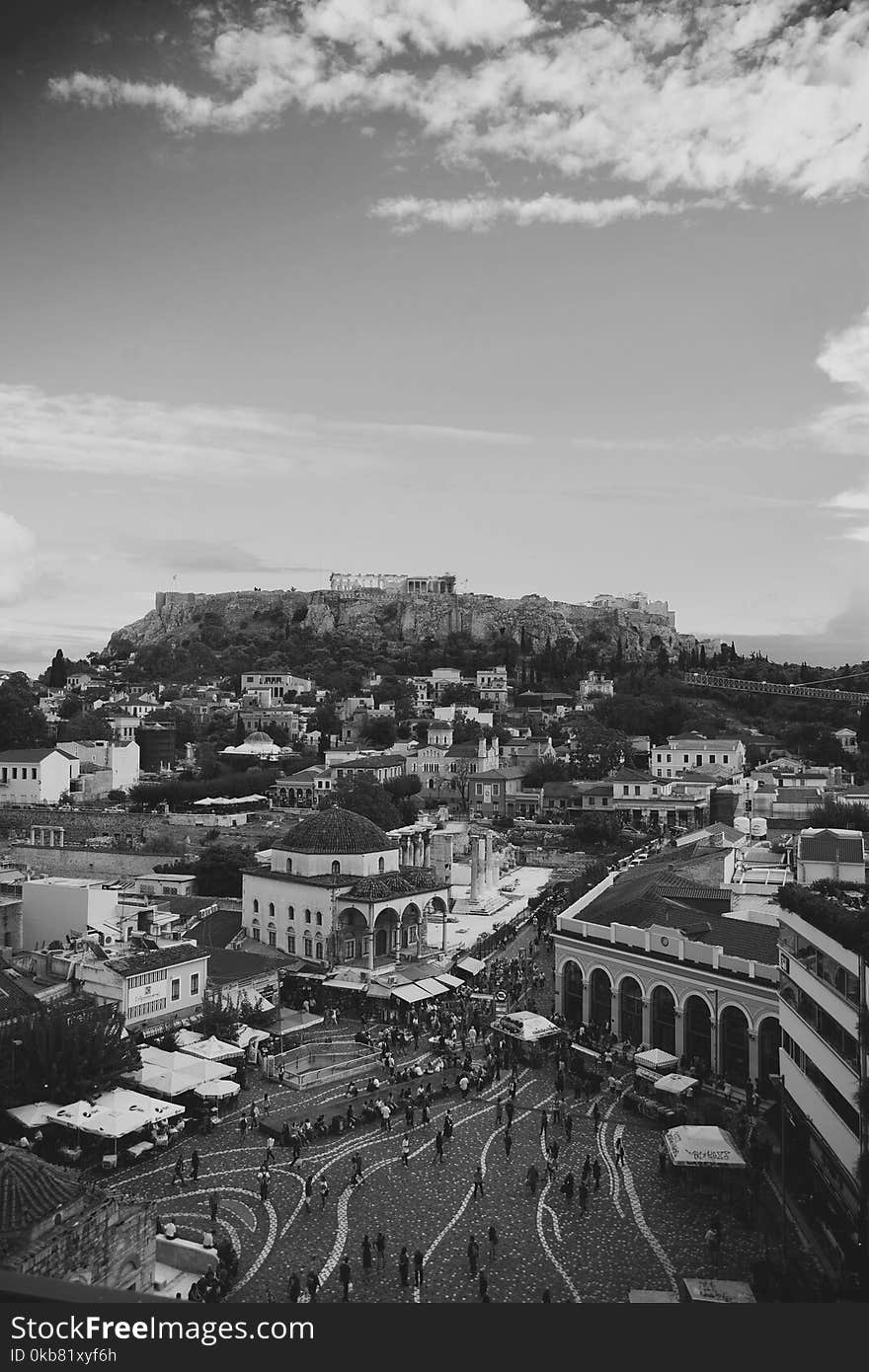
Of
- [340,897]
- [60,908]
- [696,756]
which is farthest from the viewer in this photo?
→ [696,756]

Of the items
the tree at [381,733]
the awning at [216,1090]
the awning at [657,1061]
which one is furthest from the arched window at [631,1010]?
the tree at [381,733]

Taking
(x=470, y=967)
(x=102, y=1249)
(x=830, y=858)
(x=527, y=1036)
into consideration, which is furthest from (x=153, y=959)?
(x=830, y=858)

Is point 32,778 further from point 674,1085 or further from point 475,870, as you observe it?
point 674,1085

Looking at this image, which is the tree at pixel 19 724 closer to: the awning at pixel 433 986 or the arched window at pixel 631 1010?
the awning at pixel 433 986

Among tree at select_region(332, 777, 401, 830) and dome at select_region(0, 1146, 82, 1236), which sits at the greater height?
dome at select_region(0, 1146, 82, 1236)

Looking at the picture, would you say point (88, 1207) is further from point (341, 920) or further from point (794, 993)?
point (341, 920)

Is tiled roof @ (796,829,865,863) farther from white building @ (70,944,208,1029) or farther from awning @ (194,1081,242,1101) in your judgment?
white building @ (70,944,208,1029)

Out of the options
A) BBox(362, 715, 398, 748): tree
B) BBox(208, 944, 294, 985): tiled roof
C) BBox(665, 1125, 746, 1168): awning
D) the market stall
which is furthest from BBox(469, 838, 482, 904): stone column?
BBox(362, 715, 398, 748): tree

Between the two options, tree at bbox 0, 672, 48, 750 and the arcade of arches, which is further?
tree at bbox 0, 672, 48, 750
